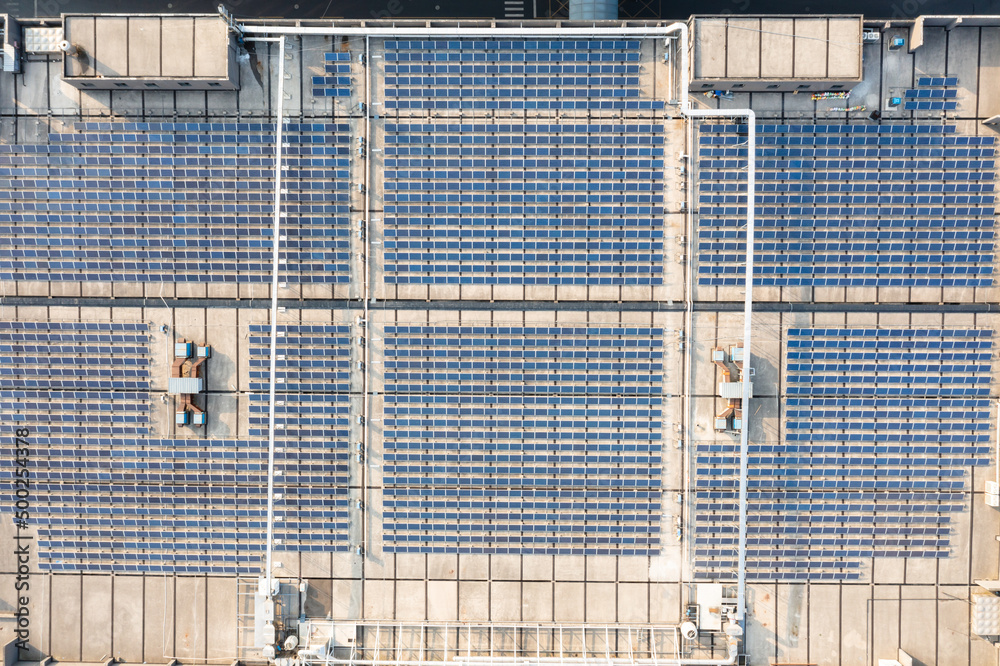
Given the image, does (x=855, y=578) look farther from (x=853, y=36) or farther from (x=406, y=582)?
(x=853, y=36)

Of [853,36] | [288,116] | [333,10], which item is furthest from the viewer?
[333,10]

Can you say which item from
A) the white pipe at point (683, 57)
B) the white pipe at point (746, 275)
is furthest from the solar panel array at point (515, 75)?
the white pipe at point (746, 275)

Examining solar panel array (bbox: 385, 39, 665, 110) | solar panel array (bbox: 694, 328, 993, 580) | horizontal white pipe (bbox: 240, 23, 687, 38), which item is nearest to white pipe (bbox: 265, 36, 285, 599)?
horizontal white pipe (bbox: 240, 23, 687, 38)

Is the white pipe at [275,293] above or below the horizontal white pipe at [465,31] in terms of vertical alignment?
below

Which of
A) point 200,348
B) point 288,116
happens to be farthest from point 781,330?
point 200,348

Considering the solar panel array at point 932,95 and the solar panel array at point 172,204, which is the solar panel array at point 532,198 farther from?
the solar panel array at point 932,95
